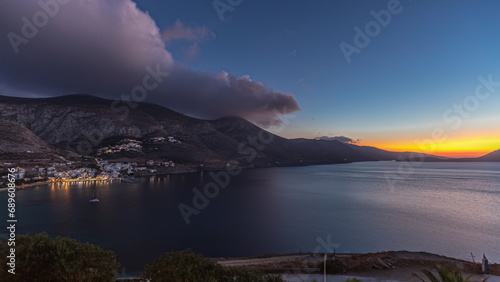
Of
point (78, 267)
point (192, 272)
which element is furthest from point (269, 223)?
point (78, 267)

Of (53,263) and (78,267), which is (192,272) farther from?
(53,263)

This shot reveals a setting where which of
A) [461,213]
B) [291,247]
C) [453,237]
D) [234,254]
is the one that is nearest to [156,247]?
[234,254]

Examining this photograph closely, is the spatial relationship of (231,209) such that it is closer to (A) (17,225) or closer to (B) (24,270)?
(A) (17,225)

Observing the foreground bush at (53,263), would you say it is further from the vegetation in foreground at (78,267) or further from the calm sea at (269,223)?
the calm sea at (269,223)

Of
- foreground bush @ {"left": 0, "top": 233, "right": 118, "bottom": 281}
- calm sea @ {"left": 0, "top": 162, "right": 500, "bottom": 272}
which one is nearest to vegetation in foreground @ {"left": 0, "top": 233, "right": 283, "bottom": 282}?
foreground bush @ {"left": 0, "top": 233, "right": 118, "bottom": 281}

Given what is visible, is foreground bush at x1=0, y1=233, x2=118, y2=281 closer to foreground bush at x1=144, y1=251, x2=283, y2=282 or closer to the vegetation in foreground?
the vegetation in foreground

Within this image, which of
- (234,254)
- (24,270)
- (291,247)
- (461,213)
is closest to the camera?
(24,270)
